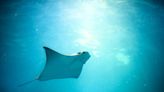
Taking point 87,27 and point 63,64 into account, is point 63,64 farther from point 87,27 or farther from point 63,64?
point 87,27

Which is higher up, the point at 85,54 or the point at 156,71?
the point at 85,54

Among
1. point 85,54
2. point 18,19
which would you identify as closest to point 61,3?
point 18,19

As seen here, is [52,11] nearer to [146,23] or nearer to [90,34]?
[90,34]

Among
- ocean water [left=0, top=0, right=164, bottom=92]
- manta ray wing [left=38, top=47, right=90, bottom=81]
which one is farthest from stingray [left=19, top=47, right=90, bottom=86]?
ocean water [left=0, top=0, right=164, bottom=92]

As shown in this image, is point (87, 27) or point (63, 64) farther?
point (87, 27)

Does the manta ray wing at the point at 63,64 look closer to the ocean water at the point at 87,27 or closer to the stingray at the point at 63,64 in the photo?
the stingray at the point at 63,64

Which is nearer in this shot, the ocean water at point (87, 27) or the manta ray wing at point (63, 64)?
the manta ray wing at point (63, 64)

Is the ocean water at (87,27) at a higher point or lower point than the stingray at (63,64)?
lower

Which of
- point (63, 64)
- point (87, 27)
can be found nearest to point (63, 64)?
point (63, 64)

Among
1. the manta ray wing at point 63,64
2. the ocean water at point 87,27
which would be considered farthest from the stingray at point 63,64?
the ocean water at point 87,27

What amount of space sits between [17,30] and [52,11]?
6028 mm

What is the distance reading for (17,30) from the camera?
20.3m

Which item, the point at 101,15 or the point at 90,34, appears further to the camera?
the point at 90,34

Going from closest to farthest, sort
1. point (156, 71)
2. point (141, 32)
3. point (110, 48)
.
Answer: point (141, 32), point (110, 48), point (156, 71)
